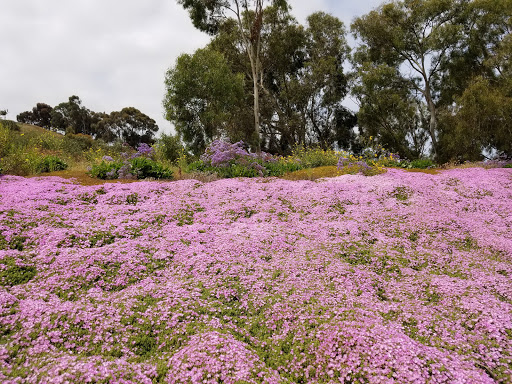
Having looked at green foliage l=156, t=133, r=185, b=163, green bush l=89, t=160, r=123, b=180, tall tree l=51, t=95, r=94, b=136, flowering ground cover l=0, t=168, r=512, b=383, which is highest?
tall tree l=51, t=95, r=94, b=136

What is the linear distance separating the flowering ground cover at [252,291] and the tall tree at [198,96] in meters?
18.5

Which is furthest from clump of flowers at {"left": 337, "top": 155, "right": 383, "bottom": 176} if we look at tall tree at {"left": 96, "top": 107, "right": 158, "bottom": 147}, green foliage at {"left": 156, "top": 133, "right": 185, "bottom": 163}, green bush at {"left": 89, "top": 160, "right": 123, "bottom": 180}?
tall tree at {"left": 96, "top": 107, "right": 158, "bottom": 147}

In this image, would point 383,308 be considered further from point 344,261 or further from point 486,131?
point 486,131

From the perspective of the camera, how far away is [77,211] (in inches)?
308

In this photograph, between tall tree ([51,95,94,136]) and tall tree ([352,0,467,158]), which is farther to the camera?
tall tree ([51,95,94,136])

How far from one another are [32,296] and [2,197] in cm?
509

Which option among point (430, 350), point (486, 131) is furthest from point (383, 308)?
point (486, 131)

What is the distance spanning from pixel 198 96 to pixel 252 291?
23.7 m

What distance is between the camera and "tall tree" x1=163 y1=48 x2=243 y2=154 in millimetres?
25641

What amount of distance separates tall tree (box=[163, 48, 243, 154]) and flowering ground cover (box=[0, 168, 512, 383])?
60.7ft

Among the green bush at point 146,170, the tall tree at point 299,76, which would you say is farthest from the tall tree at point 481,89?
the green bush at point 146,170

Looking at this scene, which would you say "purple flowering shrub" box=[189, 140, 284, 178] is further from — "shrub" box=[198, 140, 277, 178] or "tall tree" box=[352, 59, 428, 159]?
"tall tree" box=[352, 59, 428, 159]

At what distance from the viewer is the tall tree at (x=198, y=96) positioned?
25.6 meters

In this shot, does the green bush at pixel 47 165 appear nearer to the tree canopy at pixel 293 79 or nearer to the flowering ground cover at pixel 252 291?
the flowering ground cover at pixel 252 291
